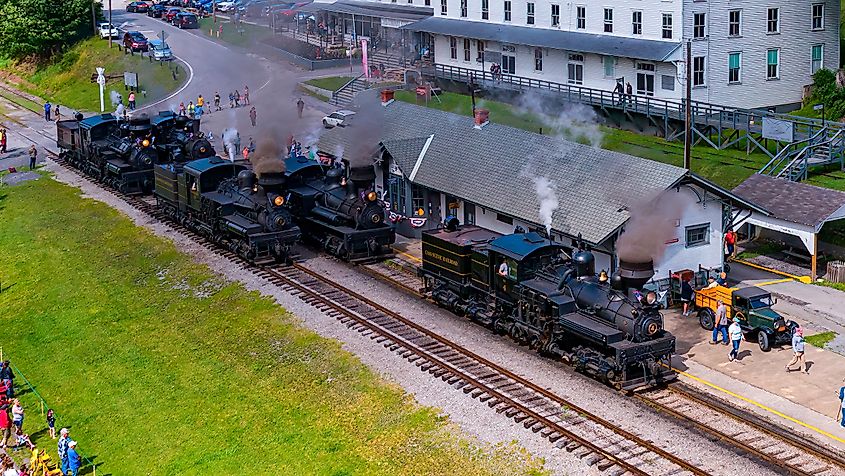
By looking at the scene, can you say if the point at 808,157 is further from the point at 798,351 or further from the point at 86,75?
the point at 86,75

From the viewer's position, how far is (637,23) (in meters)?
63.8

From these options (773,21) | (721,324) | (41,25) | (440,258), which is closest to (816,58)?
(773,21)

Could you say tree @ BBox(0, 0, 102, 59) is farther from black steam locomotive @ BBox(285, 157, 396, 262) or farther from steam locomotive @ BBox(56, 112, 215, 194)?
black steam locomotive @ BBox(285, 157, 396, 262)

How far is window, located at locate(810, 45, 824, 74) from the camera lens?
62875 mm

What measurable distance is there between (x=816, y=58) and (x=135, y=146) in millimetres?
39214

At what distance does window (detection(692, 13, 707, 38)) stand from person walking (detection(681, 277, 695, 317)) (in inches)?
1106

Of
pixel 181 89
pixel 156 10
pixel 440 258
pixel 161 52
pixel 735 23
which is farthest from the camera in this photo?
pixel 156 10

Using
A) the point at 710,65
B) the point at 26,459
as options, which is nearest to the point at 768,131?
the point at 710,65

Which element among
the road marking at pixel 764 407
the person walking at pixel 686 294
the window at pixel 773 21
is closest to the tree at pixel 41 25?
the window at pixel 773 21

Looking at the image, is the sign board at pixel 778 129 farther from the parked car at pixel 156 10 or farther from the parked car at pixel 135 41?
the parked car at pixel 156 10

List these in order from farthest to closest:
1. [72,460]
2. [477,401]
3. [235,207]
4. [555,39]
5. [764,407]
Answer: [555,39]
[235,207]
[477,401]
[764,407]
[72,460]

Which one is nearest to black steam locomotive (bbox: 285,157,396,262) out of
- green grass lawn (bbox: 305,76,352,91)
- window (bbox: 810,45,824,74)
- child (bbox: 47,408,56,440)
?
child (bbox: 47,408,56,440)

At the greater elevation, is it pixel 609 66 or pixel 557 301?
pixel 609 66

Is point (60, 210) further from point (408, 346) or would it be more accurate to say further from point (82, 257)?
point (408, 346)
